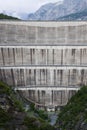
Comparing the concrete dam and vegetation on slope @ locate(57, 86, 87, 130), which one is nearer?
vegetation on slope @ locate(57, 86, 87, 130)

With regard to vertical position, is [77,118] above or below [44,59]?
above

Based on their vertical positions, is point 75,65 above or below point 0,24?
below

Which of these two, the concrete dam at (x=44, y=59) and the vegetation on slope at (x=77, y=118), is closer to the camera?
the vegetation on slope at (x=77, y=118)

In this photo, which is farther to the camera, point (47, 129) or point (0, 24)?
point (0, 24)

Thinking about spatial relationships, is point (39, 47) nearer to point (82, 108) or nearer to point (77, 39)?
point (77, 39)

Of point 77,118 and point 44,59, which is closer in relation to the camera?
point 77,118

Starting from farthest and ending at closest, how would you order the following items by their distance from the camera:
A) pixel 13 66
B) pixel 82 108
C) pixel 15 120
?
pixel 13 66
pixel 82 108
pixel 15 120

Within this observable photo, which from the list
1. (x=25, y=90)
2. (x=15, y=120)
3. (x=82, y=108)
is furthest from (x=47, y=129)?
(x=25, y=90)

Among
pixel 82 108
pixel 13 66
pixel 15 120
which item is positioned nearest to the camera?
pixel 15 120
